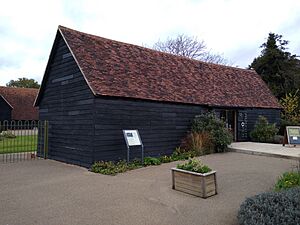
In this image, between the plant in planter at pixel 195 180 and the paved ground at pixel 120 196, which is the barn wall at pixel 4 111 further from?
the plant in planter at pixel 195 180

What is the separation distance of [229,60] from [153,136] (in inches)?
1163

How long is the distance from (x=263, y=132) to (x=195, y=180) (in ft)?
40.5

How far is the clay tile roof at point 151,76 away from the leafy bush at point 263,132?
4.33 feet

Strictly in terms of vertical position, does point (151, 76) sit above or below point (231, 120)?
above

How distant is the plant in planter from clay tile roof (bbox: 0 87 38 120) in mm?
33862

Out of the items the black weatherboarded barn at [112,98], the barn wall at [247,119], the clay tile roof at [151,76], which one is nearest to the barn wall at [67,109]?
the black weatherboarded barn at [112,98]

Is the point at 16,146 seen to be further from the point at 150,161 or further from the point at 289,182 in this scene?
the point at 289,182

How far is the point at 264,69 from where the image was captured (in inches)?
1212

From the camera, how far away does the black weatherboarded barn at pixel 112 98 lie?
1037cm

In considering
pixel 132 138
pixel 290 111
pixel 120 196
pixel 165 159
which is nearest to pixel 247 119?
pixel 165 159

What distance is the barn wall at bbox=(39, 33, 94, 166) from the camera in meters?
10.5

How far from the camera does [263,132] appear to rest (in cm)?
1709

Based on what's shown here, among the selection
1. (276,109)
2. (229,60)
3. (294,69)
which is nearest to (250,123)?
(276,109)

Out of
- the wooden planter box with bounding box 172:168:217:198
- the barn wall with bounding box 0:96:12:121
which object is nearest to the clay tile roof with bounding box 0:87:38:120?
the barn wall with bounding box 0:96:12:121
